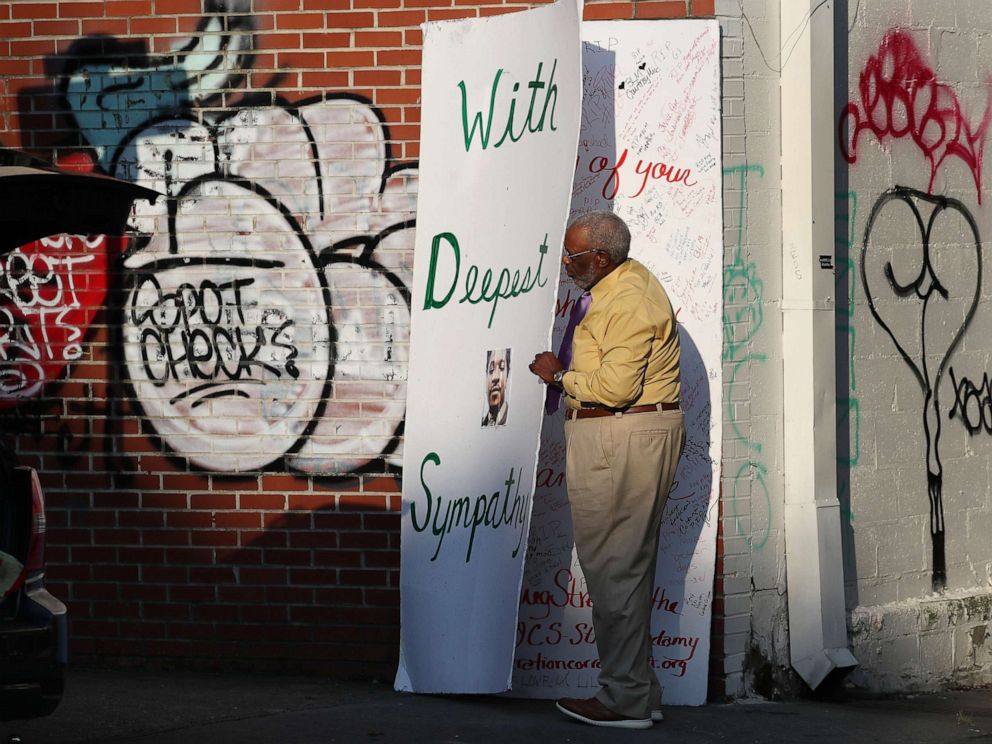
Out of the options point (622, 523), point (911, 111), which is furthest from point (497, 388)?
point (911, 111)

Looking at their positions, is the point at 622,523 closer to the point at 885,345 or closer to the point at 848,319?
the point at 848,319

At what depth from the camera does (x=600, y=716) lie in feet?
17.4

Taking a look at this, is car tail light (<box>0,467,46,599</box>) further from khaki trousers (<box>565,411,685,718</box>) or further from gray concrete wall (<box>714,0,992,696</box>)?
gray concrete wall (<box>714,0,992,696</box>)

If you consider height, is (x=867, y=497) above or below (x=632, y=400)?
below

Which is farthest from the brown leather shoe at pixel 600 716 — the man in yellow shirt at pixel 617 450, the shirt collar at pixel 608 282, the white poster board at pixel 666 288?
the shirt collar at pixel 608 282

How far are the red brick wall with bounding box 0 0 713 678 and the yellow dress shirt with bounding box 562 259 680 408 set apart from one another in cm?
112

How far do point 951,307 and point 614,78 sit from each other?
227 cm

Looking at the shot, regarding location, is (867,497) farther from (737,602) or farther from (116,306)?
(116,306)

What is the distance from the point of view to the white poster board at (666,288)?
5.93m

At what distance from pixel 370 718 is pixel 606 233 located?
2085 mm

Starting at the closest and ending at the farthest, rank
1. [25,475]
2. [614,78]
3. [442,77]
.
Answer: [25,475] < [442,77] < [614,78]

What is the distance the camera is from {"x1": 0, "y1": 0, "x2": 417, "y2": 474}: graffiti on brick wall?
607 centimetres

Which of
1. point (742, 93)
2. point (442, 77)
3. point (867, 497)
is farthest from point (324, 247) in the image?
point (867, 497)

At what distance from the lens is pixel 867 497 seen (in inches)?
259
